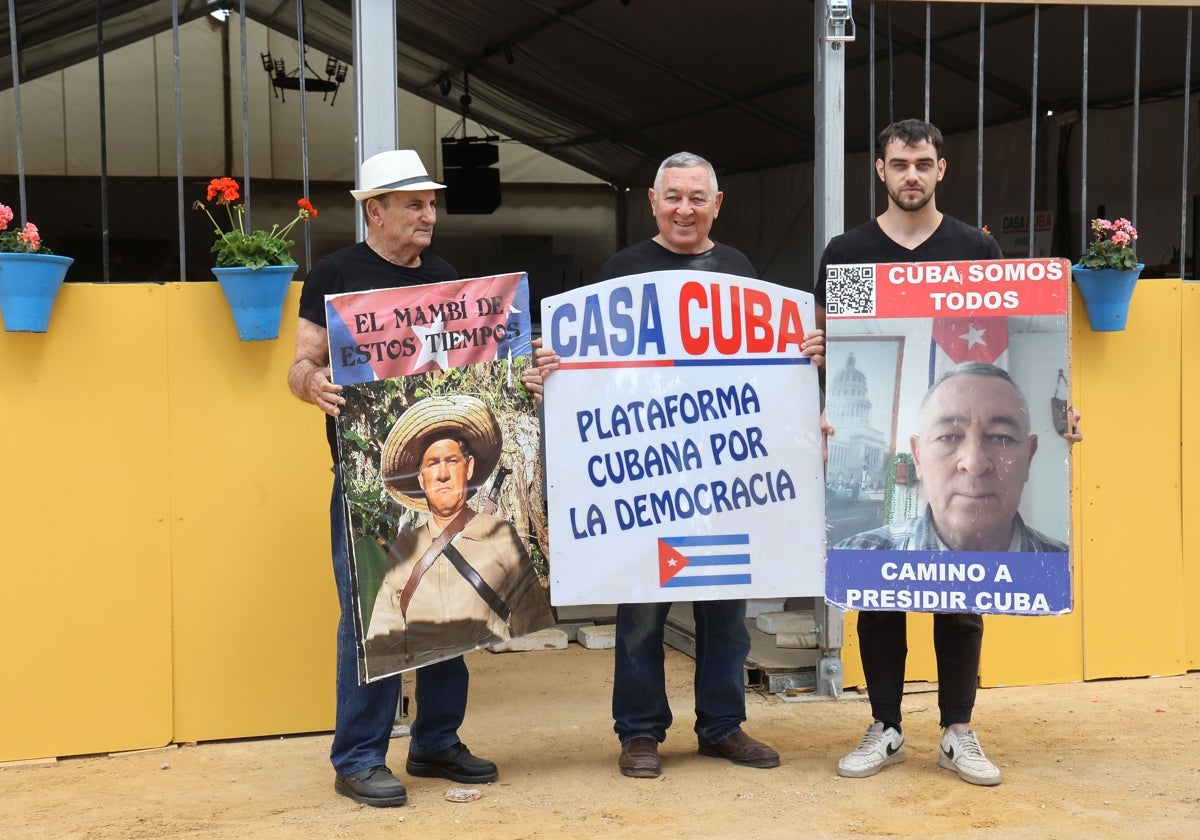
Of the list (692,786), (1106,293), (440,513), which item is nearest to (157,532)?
(440,513)

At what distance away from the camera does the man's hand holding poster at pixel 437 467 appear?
11.2 ft

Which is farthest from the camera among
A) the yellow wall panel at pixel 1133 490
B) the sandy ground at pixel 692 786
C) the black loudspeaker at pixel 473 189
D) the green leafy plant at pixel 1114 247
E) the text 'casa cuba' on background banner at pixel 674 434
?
the black loudspeaker at pixel 473 189

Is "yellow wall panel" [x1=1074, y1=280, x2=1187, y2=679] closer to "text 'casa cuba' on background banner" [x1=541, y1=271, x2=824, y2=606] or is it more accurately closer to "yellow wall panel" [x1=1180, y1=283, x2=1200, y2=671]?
"yellow wall panel" [x1=1180, y1=283, x2=1200, y2=671]

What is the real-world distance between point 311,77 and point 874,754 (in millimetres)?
10917

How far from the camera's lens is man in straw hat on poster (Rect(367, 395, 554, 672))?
346cm

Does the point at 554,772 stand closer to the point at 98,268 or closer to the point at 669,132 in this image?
the point at 669,132

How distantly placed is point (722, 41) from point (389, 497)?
6.14m

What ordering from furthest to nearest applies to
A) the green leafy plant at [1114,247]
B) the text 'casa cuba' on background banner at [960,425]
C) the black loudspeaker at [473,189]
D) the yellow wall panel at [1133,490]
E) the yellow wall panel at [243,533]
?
1. the black loudspeaker at [473,189]
2. the yellow wall panel at [1133,490]
3. the green leafy plant at [1114,247]
4. the yellow wall panel at [243,533]
5. the text 'casa cuba' on background banner at [960,425]

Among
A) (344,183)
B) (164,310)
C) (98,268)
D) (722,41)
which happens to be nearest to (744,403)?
(164,310)

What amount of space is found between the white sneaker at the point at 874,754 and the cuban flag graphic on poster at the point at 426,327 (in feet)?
5.01

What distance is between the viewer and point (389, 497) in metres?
3.46

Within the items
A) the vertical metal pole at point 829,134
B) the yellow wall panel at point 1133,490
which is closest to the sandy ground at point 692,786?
the yellow wall panel at point 1133,490

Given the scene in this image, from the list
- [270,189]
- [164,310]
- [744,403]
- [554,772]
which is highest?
[270,189]

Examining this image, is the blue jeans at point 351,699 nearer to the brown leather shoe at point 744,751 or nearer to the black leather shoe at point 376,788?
the black leather shoe at point 376,788
